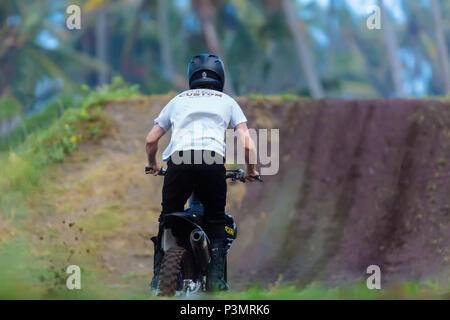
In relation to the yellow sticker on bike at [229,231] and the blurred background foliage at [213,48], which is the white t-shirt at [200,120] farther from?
the blurred background foliage at [213,48]

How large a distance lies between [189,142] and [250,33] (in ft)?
108

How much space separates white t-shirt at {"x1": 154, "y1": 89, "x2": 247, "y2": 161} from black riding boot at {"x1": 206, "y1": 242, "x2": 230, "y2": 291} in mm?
842

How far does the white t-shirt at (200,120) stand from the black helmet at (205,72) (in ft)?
0.49

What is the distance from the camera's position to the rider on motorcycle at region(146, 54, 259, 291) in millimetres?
5539

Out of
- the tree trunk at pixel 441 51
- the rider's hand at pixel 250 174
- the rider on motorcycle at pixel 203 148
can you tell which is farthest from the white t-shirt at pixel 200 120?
the tree trunk at pixel 441 51

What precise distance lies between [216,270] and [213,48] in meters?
22.2

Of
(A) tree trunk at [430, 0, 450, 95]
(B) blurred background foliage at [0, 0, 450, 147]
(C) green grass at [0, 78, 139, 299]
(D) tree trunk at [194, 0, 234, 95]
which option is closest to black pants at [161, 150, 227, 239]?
(C) green grass at [0, 78, 139, 299]

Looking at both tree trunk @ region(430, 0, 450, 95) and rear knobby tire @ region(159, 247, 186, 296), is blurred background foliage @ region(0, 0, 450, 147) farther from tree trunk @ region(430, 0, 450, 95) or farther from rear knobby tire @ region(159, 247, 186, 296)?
rear knobby tire @ region(159, 247, 186, 296)

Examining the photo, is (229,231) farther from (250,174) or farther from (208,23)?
(208,23)

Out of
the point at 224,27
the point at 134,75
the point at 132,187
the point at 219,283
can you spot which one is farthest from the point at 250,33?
the point at 219,283

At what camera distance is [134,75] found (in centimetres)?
4403

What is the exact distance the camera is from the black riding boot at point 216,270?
5.84 m

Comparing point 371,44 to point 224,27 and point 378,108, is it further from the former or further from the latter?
point 378,108

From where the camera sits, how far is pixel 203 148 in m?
5.54
